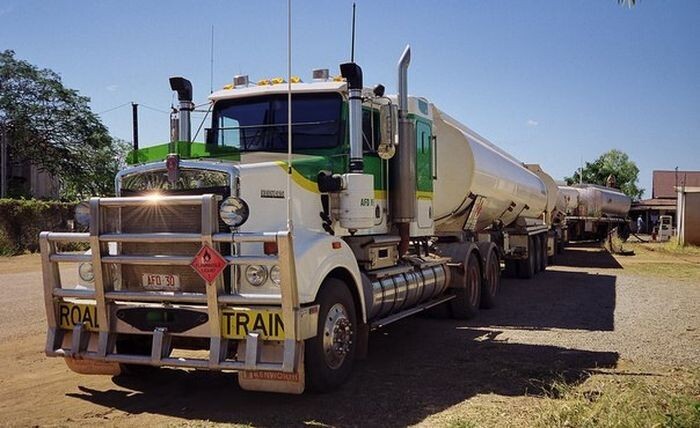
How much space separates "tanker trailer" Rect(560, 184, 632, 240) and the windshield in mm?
25699

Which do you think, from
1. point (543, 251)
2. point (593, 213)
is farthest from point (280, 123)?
point (593, 213)

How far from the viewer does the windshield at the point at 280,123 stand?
305 inches

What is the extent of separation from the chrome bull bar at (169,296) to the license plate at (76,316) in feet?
0.15

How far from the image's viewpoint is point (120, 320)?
622cm

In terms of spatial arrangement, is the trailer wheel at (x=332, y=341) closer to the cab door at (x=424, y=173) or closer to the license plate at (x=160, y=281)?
the license plate at (x=160, y=281)

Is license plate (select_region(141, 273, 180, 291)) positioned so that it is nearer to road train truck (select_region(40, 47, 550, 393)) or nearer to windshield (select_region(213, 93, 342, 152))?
road train truck (select_region(40, 47, 550, 393))

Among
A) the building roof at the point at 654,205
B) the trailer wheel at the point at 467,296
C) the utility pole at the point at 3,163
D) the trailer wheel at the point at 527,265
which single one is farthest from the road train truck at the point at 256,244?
the building roof at the point at 654,205

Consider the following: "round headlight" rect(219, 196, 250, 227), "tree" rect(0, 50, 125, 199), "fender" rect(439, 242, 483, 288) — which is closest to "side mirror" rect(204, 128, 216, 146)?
"round headlight" rect(219, 196, 250, 227)

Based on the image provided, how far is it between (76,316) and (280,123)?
10.1ft

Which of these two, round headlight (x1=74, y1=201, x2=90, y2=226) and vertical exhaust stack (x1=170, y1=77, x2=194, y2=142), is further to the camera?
vertical exhaust stack (x1=170, y1=77, x2=194, y2=142)

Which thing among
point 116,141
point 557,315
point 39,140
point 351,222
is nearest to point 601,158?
point 116,141

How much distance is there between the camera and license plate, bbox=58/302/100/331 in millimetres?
6363

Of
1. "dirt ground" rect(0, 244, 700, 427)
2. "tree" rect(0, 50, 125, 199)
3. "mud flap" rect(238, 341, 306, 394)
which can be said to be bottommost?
"dirt ground" rect(0, 244, 700, 427)

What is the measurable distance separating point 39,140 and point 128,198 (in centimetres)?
3659
